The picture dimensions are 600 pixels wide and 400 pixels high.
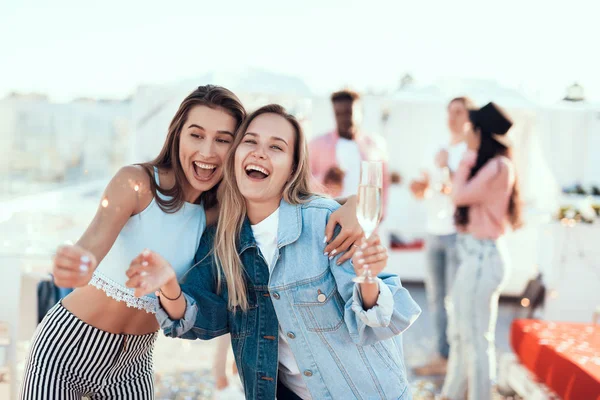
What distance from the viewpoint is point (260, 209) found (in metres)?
1.90

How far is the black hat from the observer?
3520 mm

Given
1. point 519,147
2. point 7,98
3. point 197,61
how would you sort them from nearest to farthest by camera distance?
point 197,61 → point 7,98 → point 519,147

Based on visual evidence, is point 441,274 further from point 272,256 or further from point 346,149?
point 272,256

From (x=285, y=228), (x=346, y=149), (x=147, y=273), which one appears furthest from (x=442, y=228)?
(x=147, y=273)

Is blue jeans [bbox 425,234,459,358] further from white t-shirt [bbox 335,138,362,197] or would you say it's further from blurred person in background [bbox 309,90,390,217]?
white t-shirt [bbox 335,138,362,197]

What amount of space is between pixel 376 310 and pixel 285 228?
1.36 feet

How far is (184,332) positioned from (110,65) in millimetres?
2571

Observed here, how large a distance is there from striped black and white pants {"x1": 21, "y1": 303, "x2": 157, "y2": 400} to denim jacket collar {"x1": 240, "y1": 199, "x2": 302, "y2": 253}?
0.51 metres

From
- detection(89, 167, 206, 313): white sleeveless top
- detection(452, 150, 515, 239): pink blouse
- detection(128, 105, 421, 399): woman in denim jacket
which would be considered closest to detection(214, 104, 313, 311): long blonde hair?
detection(128, 105, 421, 399): woman in denim jacket

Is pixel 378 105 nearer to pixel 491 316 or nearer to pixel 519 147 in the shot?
pixel 519 147

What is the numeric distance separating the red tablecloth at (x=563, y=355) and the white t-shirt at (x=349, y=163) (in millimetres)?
1439

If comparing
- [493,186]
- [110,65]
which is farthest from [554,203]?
[110,65]

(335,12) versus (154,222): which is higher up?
(335,12)

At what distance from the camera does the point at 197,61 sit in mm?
6324
